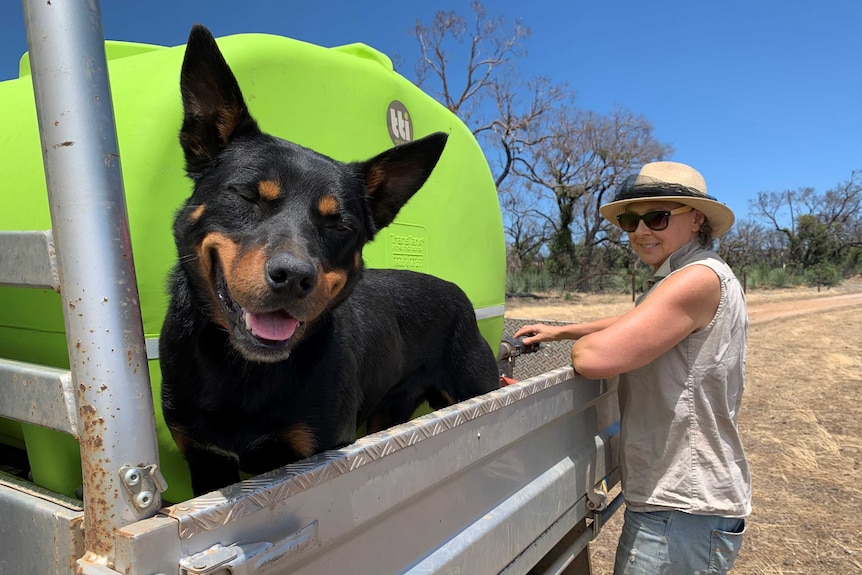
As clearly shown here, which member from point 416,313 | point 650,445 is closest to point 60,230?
point 416,313

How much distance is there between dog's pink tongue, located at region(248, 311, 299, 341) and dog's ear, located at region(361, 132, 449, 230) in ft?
2.05

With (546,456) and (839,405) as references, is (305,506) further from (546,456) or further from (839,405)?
(839,405)

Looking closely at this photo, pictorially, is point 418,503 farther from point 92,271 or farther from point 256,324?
point 92,271

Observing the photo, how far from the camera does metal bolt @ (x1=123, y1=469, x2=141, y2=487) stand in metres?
1.00

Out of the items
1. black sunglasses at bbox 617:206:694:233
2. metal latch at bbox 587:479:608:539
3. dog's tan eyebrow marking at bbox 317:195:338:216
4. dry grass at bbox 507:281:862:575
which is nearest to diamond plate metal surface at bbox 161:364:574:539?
dog's tan eyebrow marking at bbox 317:195:338:216

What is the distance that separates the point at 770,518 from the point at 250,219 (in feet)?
14.3

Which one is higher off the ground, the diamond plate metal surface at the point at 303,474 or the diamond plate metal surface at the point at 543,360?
the diamond plate metal surface at the point at 303,474

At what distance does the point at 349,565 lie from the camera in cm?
132

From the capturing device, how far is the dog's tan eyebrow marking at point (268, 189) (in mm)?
1721

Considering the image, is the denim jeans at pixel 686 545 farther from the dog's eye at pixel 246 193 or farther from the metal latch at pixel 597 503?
the dog's eye at pixel 246 193

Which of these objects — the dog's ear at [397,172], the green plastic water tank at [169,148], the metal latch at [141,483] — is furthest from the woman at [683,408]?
the metal latch at [141,483]

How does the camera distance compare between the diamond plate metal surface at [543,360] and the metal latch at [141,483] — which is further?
the diamond plate metal surface at [543,360]

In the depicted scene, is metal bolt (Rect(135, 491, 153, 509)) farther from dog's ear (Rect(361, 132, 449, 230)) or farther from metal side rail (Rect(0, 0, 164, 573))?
dog's ear (Rect(361, 132, 449, 230))

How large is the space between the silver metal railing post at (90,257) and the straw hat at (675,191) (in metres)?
2.12
